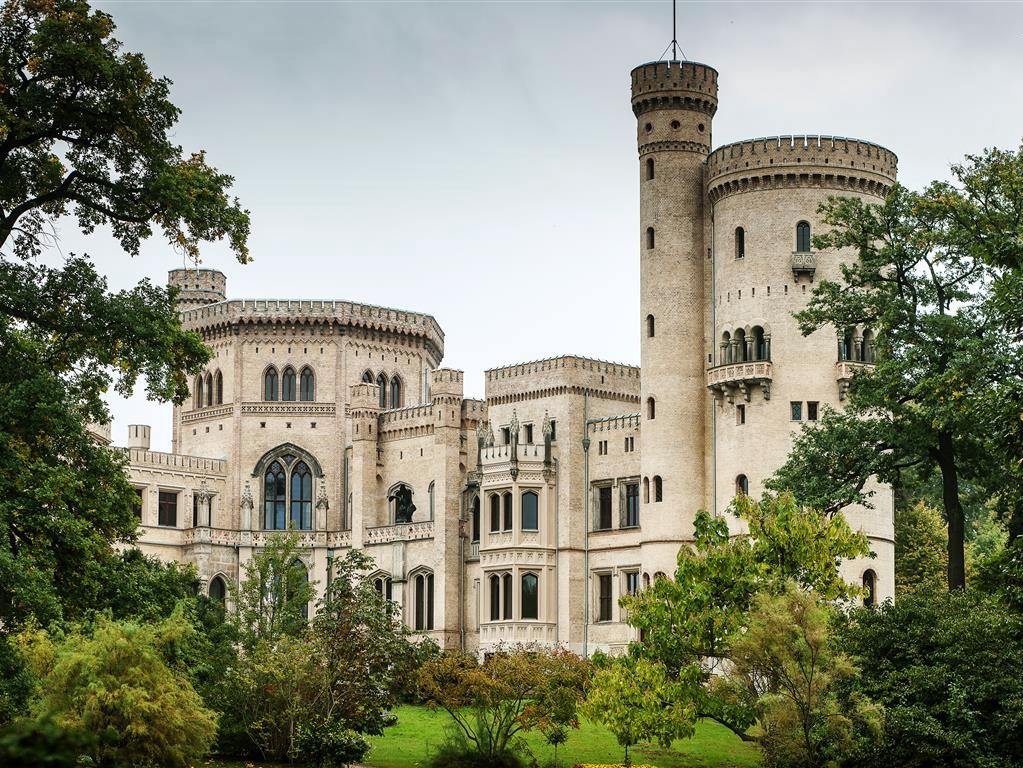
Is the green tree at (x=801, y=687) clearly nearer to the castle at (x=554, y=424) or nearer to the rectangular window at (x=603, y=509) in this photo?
the castle at (x=554, y=424)

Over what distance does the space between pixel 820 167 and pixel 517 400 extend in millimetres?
15793

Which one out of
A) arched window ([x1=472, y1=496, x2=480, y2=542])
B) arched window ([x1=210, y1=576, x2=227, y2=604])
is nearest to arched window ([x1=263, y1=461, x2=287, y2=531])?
arched window ([x1=210, y1=576, x2=227, y2=604])

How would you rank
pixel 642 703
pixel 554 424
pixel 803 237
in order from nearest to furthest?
pixel 642 703 < pixel 803 237 < pixel 554 424

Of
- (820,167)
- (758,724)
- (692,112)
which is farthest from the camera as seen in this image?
(692,112)

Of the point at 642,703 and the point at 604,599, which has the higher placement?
the point at 604,599

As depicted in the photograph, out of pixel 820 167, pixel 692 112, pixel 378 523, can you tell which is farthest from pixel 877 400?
pixel 378 523

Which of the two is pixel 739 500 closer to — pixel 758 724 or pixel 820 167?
pixel 758 724

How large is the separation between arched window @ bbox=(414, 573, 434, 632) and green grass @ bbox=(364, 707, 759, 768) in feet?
68.1

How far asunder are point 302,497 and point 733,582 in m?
41.2

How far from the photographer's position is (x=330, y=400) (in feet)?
242

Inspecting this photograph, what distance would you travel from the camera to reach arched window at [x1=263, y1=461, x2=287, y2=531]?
240 feet

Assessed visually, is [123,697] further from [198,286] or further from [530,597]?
[198,286]

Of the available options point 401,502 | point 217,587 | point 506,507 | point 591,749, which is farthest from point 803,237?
point 217,587

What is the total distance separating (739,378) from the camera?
53.3 metres
